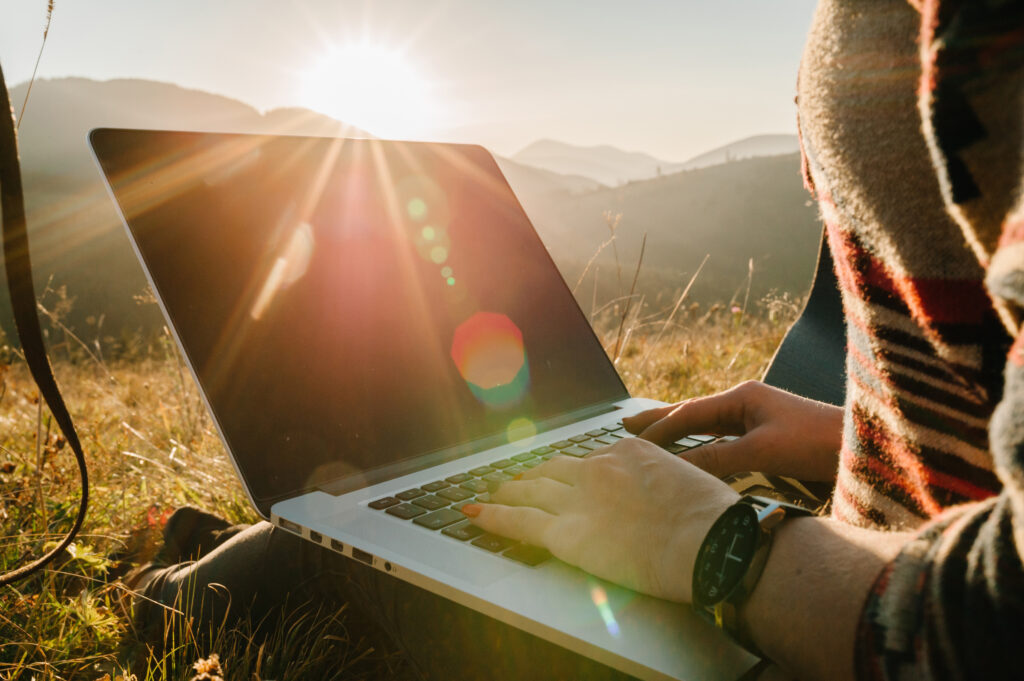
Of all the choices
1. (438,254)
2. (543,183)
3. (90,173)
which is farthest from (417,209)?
(543,183)

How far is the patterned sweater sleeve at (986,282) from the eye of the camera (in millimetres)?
475

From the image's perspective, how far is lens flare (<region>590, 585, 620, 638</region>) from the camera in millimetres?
729

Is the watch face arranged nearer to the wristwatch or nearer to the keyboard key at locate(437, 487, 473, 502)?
the wristwatch

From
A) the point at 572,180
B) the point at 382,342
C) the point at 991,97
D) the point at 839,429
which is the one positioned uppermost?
the point at 572,180

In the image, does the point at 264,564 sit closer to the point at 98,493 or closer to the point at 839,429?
the point at 98,493

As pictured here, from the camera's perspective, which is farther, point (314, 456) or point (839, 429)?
point (839, 429)

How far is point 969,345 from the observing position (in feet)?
2.09

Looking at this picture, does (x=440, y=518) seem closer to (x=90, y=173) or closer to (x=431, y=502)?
(x=431, y=502)

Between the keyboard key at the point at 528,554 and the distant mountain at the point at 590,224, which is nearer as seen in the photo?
the keyboard key at the point at 528,554

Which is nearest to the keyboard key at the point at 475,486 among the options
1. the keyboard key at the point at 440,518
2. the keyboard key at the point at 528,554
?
the keyboard key at the point at 440,518

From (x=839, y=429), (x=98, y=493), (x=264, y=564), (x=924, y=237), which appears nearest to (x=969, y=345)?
(x=924, y=237)

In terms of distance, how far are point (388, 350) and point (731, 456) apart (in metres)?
0.74

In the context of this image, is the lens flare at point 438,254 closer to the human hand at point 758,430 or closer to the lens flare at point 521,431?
the lens flare at point 521,431

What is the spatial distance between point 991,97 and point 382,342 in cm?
111
